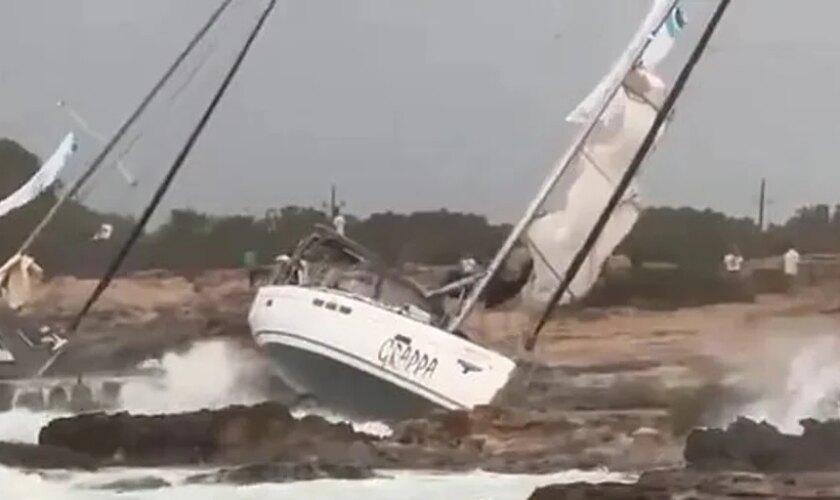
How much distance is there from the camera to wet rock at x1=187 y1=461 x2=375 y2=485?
1453 millimetres

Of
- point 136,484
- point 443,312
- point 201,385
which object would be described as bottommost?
point 136,484

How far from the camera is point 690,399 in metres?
1.44

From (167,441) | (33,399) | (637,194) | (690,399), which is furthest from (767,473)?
(33,399)

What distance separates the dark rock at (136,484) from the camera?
1.45 m

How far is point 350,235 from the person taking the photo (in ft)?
4.80

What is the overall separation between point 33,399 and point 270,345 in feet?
0.77

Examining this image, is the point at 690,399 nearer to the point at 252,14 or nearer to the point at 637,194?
the point at 637,194

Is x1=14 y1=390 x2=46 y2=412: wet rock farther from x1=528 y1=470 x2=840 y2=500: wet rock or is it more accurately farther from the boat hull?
x1=528 y1=470 x2=840 y2=500: wet rock

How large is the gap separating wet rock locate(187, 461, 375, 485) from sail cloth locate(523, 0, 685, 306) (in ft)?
0.76

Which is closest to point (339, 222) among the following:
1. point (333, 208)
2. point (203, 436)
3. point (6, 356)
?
point (333, 208)

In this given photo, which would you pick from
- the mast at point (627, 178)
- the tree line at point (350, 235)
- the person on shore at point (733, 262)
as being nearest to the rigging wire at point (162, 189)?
the tree line at point (350, 235)

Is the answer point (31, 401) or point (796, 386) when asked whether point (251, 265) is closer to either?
point (31, 401)

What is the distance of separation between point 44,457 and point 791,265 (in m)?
0.73

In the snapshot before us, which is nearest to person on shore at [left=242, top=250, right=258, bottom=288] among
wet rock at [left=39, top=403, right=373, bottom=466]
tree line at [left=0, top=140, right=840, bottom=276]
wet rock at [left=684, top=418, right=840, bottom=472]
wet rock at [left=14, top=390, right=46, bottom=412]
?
tree line at [left=0, top=140, right=840, bottom=276]
